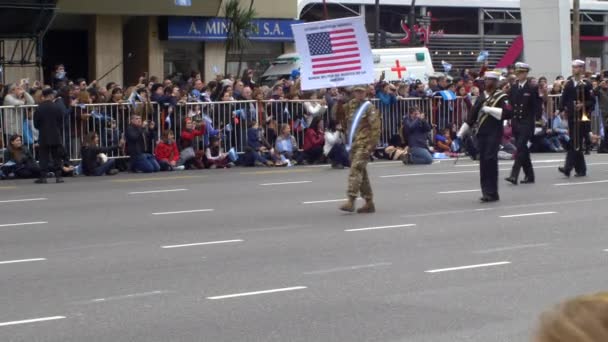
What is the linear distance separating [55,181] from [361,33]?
594 centimetres

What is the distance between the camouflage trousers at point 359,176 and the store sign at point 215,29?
19.9m

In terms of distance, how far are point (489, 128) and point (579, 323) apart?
13.8 m

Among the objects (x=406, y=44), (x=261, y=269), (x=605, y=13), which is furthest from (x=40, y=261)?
(x=605, y=13)

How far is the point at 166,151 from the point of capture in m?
21.8

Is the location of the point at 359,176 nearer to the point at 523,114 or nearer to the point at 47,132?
the point at 523,114

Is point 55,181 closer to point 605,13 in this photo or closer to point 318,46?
point 318,46

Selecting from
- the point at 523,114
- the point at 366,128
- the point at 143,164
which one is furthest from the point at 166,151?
the point at 366,128

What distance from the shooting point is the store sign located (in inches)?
1314

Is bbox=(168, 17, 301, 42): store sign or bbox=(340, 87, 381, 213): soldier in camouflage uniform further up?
bbox=(168, 17, 301, 42): store sign

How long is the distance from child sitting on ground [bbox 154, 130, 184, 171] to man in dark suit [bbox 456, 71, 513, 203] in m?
7.93

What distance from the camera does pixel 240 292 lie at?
27.7 feet

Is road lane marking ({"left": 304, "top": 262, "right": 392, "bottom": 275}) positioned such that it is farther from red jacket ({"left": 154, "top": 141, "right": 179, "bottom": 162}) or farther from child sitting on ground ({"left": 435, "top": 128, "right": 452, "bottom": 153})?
child sitting on ground ({"left": 435, "top": 128, "right": 452, "bottom": 153})

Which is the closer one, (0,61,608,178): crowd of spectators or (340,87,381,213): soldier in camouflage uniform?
(340,87,381,213): soldier in camouflage uniform

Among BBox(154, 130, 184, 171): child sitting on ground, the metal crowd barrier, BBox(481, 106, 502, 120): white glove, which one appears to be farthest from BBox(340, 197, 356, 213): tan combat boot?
BBox(154, 130, 184, 171): child sitting on ground
